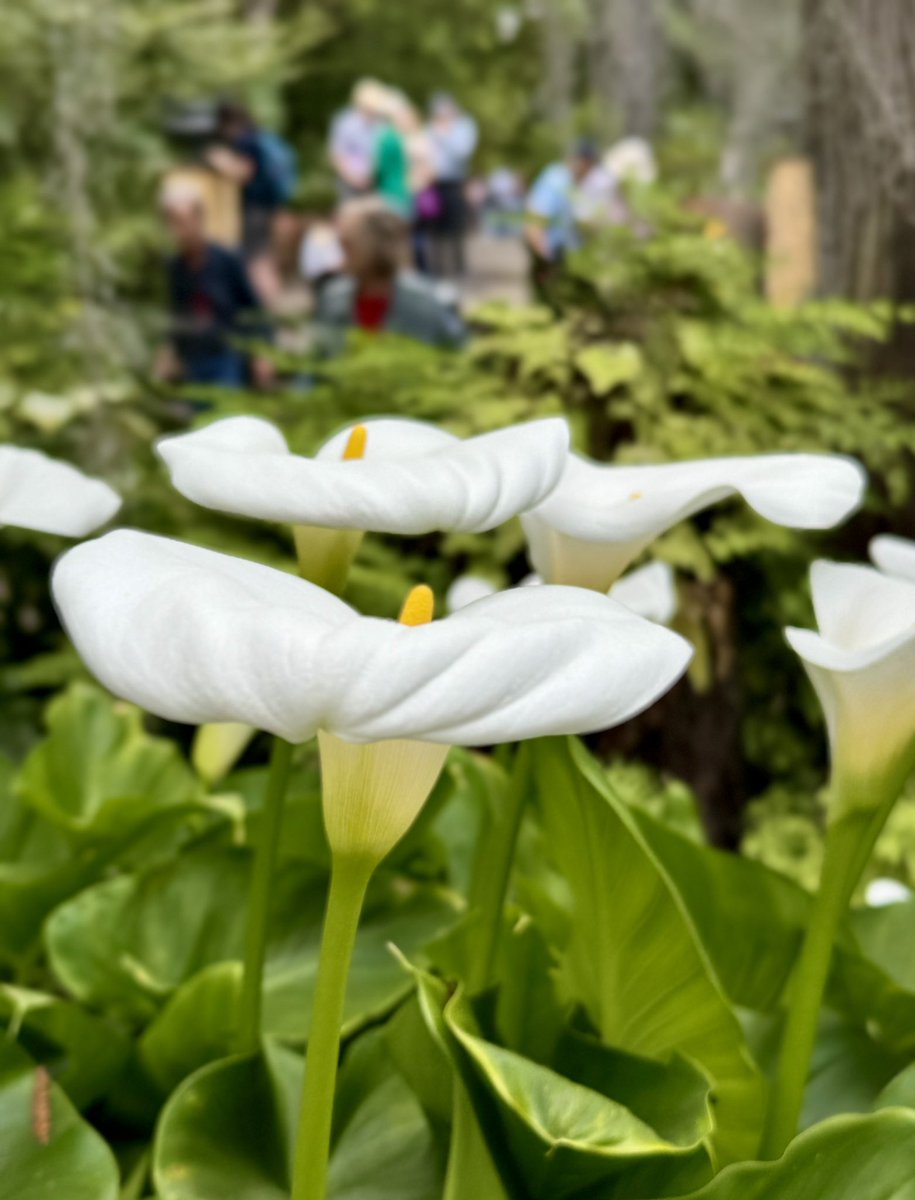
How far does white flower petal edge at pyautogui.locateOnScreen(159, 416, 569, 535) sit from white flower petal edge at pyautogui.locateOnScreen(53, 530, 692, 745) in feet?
0.11

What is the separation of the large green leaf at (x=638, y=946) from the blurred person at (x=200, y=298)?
281 cm

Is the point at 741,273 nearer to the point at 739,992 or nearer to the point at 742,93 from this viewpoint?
the point at 739,992

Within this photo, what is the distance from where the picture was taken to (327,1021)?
0.36m

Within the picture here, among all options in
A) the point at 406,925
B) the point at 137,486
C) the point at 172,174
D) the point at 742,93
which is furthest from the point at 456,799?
the point at 742,93

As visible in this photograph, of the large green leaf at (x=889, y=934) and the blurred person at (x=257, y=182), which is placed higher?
the large green leaf at (x=889, y=934)

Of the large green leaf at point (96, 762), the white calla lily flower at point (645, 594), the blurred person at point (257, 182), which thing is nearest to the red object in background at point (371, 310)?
the blurred person at point (257, 182)

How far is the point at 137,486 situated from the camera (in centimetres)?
199

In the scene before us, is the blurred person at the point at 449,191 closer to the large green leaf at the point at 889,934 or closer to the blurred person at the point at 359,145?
the blurred person at the point at 359,145

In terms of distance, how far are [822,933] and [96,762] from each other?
52 cm

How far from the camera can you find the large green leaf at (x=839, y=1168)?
0.38 m

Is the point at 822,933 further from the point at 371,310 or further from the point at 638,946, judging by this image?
the point at 371,310

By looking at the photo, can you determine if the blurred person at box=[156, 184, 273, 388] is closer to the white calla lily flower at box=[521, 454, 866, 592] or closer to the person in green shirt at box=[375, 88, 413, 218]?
the person in green shirt at box=[375, 88, 413, 218]

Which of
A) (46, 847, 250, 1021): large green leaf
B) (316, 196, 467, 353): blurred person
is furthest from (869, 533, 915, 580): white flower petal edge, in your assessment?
(316, 196, 467, 353): blurred person

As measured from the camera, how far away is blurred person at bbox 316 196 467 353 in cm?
298
